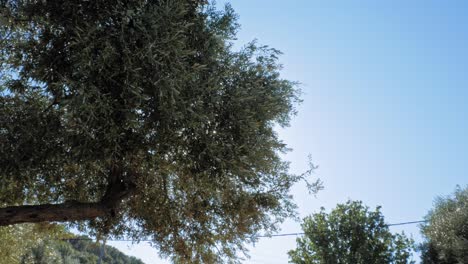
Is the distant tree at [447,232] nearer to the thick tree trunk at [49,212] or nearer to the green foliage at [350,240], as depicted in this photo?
the green foliage at [350,240]

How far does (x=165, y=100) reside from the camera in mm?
7031

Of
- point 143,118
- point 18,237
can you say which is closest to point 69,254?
point 18,237

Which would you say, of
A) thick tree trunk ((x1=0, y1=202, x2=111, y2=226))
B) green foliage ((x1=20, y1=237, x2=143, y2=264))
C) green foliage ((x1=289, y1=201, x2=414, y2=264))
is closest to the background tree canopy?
thick tree trunk ((x1=0, y1=202, x2=111, y2=226))

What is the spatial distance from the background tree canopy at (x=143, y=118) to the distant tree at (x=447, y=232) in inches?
457

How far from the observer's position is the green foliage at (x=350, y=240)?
19297mm

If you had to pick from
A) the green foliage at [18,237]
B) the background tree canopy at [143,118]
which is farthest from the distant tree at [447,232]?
the green foliage at [18,237]

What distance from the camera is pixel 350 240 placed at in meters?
19.9

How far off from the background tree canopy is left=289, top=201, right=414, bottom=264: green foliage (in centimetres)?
1078

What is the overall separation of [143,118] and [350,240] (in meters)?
16.0

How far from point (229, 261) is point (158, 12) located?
6924 millimetres

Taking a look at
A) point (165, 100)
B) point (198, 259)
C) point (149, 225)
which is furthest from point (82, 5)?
point (198, 259)

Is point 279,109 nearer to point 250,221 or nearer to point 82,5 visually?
point 250,221

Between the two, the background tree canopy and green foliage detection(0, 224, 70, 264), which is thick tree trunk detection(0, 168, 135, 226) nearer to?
the background tree canopy

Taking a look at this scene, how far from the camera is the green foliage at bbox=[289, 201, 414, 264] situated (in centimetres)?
1930
